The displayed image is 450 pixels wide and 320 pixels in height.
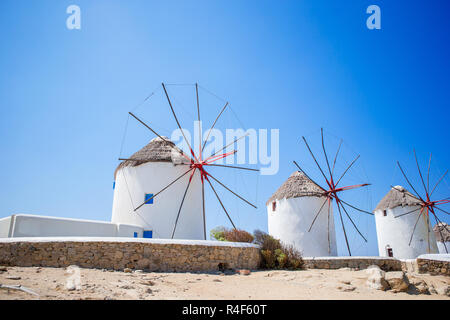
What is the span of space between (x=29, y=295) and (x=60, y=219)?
710 cm

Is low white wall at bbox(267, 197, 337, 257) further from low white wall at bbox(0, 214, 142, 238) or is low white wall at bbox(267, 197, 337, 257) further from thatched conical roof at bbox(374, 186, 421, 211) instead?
low white wall at bbox(0, 214, 142, 238)

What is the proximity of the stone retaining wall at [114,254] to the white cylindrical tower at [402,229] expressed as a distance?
18.1 metres

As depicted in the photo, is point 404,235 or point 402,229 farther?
point 402,229

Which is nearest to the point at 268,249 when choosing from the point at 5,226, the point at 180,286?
the point at 180,286

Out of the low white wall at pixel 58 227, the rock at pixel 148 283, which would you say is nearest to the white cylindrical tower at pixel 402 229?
the low white wall at pixel 58 227

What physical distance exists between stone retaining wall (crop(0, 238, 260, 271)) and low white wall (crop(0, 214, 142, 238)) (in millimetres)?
1812

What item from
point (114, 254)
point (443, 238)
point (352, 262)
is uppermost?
point (114, 254)

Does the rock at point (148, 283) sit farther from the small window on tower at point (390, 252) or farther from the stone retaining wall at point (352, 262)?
the small window on tower at point (390, 252)

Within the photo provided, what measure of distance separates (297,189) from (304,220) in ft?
6.77

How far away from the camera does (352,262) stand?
553 inches

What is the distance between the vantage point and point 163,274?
8406mm

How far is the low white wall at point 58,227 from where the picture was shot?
10.2 metres

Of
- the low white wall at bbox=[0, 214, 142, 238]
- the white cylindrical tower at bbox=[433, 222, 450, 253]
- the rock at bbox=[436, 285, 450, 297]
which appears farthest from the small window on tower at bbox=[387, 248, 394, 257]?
the low white wall at bbox=[0, 214, 142, 238]

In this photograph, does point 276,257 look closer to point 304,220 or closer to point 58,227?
point 58,227
